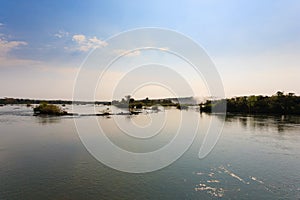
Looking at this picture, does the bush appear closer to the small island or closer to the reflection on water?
the small island

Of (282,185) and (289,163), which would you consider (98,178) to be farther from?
(289,163)

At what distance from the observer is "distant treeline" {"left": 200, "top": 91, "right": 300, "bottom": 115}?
140 feet

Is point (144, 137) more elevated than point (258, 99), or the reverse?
point (258, 99)

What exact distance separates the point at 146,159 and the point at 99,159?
2.41 m

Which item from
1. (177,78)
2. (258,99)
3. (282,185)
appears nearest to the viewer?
(282,185)

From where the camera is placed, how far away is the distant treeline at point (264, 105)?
42.7 metres

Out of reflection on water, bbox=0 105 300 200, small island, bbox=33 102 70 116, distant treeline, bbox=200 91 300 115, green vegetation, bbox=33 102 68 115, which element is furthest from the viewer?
distant treeline, bbox=200 91 300 115

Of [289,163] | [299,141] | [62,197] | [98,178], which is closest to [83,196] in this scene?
[62,197]

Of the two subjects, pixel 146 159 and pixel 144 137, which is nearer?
pixel 146 159

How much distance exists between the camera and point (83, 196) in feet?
24.6

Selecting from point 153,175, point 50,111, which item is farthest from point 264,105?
point 153,175

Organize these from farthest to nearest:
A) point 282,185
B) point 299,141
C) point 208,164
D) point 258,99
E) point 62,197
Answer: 1. point 258,99
2. point 299,141
3. point 208,164
4. point 282,185
5. point 62,197

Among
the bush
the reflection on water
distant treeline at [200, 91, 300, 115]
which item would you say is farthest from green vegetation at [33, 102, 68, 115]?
distant treeline at [200, 91, 300, 115]

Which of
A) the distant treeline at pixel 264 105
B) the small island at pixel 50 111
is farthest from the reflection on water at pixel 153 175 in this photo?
the distant treeline at pixel 264 105
